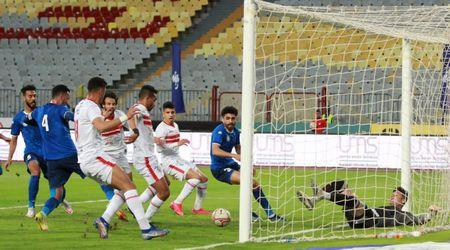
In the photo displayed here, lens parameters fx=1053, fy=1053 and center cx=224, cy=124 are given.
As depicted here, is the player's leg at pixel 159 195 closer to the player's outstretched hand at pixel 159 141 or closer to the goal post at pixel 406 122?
the player's outstretched hand at pixel 159 141

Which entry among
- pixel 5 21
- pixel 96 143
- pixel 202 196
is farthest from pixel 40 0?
pixel 96 143

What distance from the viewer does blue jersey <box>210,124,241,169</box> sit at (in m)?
15.1

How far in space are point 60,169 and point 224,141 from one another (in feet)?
7.98

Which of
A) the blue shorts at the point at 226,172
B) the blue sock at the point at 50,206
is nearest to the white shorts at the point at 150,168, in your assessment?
the blue shorts at the point at 226,172

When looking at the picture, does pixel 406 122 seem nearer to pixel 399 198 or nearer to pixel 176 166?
pixel 399 198

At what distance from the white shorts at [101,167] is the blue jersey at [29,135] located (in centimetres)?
363

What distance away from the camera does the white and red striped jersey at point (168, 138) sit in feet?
53.1

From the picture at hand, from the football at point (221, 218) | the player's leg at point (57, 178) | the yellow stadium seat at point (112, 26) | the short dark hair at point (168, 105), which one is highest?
the yellow stadium seat at point (112, 26)

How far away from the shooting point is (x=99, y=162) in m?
12.4

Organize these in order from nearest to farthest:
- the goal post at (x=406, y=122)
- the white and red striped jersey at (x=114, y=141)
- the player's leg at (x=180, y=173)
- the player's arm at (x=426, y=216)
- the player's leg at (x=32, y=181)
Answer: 1. the white and red striped jersey at (x=114, y=141)
2. the player's arm at (x=426, y=216)
3. the goal post at (x=406, y=122)
4. the player's leg at (x=32, y=181)
5. the player's leg at (x=180, y=173)

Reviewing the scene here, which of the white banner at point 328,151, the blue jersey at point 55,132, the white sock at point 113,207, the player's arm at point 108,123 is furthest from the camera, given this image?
the white banner at point 328,151

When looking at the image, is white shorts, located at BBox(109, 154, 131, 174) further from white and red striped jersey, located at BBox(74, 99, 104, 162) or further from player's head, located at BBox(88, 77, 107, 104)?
player's head, located at BBox(88, 77, 107, 104)

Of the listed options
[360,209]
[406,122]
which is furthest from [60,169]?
[406,122]

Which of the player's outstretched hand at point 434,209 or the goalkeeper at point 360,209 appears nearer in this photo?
the goalkeeper at point 360,209
